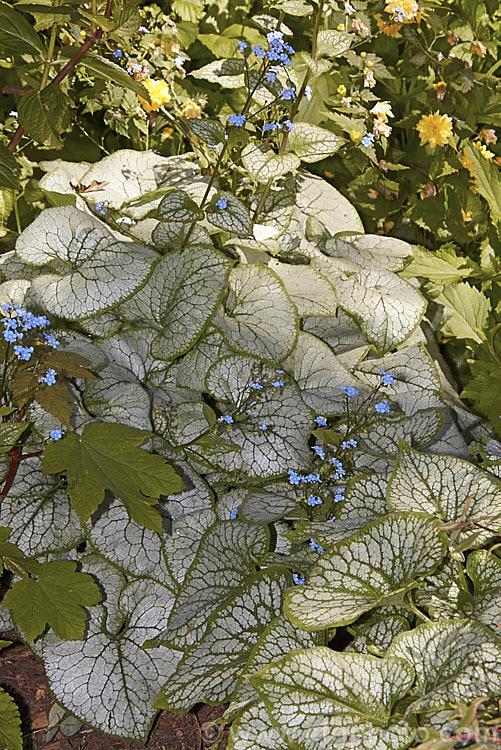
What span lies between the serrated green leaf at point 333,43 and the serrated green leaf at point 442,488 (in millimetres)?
1313

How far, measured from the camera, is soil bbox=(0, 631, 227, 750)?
1529 millimetres

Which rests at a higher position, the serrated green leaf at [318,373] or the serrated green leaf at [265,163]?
the serrated green leaf at [265,163]

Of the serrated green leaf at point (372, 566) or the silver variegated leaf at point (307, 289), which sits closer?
the serrated green leaf at point (372, 566)

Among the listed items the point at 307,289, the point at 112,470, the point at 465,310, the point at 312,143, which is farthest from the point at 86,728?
the point at 312,143

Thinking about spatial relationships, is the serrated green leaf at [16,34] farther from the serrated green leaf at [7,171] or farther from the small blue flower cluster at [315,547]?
the small blue flower cluster at [315,547]

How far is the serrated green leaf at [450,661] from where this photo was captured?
3.86 ft

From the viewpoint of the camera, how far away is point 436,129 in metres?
2.39

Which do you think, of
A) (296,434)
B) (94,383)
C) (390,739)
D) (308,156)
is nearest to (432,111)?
(308,156)

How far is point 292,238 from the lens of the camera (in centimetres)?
235

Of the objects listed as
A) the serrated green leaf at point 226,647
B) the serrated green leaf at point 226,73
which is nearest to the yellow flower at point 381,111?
the serrated green leaf at point 226,73

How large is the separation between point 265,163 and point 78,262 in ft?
2.08

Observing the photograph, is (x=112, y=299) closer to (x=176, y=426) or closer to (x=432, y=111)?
(x=176, y=426)

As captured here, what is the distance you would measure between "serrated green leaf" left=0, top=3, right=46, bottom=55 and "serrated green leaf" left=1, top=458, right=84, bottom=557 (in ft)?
3.31

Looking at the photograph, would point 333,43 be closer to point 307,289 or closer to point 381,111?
point 381,111
